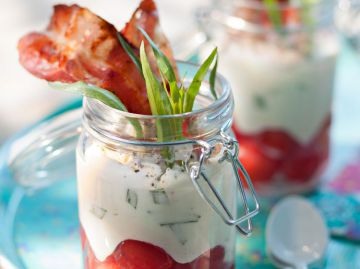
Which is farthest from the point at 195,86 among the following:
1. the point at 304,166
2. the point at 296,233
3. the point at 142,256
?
the point at 304,166

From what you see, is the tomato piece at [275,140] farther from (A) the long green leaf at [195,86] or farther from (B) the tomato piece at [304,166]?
A: (A) the long green leaf at [195,86]

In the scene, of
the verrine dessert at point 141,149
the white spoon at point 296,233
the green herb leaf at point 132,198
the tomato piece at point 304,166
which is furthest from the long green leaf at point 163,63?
the tomato piece at point 304,166

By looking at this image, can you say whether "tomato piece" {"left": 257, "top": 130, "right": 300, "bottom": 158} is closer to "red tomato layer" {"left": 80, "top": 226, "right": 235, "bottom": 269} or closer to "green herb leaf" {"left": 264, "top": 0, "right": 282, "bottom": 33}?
"green herb leaf" {"left": 264, "top": 0, "right": 282, "bottom": 33}

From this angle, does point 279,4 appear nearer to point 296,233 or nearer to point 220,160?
point 296,233

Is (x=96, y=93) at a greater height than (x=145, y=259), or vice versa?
(x=96, y=93)

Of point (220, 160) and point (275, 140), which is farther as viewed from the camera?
point (275, 140)

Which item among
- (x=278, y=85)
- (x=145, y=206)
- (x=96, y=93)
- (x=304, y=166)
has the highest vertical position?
(x=96, y=93)
